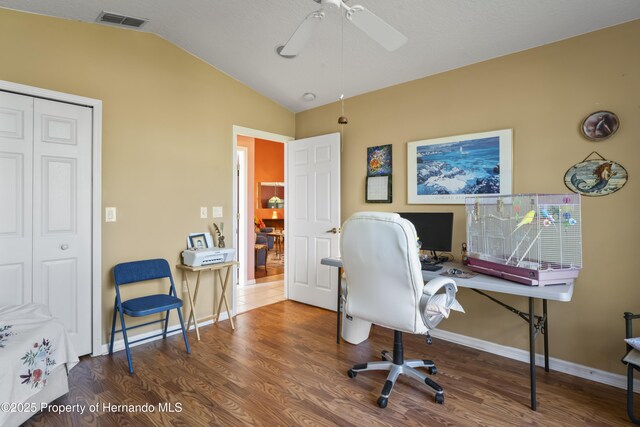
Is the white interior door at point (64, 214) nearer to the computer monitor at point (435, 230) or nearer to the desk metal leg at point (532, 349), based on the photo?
the computer monitor at point (435, 230)

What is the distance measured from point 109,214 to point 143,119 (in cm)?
92

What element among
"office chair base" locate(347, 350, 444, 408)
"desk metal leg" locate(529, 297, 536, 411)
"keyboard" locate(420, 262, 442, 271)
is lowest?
"office chair base" locate(347, 350, 444, 408)

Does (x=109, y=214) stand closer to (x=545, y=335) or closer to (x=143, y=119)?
(x=143, y=119)

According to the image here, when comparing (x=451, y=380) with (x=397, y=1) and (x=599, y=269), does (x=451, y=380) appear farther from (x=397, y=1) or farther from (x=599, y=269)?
(x=397, y=1)

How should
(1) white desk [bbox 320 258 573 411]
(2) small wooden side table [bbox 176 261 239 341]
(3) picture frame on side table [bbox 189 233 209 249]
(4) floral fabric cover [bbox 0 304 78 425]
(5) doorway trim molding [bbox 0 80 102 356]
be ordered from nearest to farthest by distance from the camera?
(4) floral fabric cover [bbox 0 304 78 425] → (1) white desk [bbox 320 258 573 411] → (5) doorway trim molding [bbox 0 80 102 356] → (2) small wooden side table [bbox 176 261 239 341] → (3) picture frame on side table [bbox 189 233 209 249]

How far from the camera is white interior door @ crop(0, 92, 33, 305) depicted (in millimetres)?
2416

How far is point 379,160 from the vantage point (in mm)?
3705

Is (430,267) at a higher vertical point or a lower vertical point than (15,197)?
lower

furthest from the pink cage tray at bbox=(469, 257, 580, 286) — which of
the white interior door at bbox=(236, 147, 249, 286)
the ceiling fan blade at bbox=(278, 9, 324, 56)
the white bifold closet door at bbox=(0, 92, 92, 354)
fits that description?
the white interior door at bbox=(236, 147, 249, 286)

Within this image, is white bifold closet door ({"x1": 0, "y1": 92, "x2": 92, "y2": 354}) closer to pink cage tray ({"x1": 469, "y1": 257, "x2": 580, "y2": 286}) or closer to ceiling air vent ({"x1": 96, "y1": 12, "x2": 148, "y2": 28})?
ceiling air vent ({"x1": 96, "y1": 12, "x2": 148, "y2": 28})

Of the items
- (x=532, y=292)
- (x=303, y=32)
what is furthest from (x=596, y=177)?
(x=303, y=32)

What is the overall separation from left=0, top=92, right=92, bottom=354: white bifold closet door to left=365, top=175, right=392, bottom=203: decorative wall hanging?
8.78ft

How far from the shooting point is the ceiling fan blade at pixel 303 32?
1854 mm

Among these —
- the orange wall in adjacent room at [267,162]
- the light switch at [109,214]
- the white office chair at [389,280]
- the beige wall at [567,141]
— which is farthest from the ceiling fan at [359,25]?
the orange wall in adjacent room at [267,162]
